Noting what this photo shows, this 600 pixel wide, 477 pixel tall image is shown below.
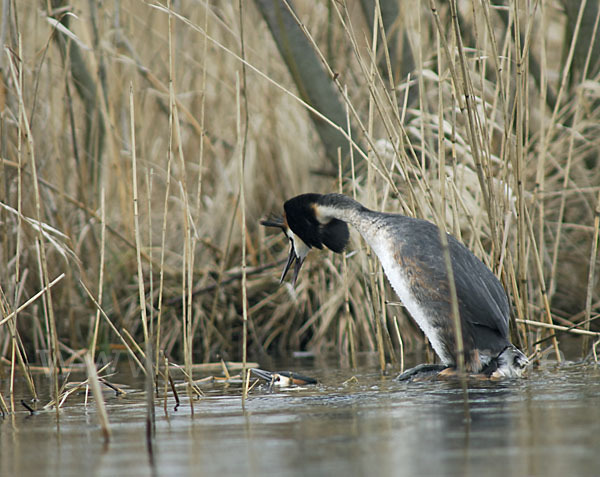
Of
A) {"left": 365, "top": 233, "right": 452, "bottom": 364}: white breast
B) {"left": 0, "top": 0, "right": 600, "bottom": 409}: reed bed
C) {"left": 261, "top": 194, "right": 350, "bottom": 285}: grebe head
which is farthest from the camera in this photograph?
{"left": 0, "top": 0, "right": 600, "bottom": 409}: reed bed

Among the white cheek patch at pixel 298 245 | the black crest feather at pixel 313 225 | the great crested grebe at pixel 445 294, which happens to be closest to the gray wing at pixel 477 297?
the great crested grebe at pixel 445 294

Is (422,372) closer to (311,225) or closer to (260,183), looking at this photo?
(311,225)

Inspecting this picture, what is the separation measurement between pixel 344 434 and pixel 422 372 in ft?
5.76

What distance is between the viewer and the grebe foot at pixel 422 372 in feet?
14.3

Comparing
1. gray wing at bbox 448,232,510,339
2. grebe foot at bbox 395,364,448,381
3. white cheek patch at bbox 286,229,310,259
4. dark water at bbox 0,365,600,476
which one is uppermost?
white cheek patch at bbox 286,229,310,259

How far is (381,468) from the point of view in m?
2.17

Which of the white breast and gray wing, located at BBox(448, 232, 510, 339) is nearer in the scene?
gray wing, located at BBox(448, 232, 510, 339)

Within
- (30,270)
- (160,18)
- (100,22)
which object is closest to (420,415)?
(30,270)

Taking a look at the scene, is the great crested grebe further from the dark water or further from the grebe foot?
the dark water

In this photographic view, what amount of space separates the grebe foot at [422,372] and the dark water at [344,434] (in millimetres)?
234

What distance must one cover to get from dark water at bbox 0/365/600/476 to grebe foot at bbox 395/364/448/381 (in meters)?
0.23

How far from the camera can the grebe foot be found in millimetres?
4363

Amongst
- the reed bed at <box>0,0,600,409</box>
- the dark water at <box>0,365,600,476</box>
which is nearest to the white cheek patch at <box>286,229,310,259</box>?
the reed bed at <box>0,0,600,409</box>

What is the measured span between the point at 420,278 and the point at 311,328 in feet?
8.63
